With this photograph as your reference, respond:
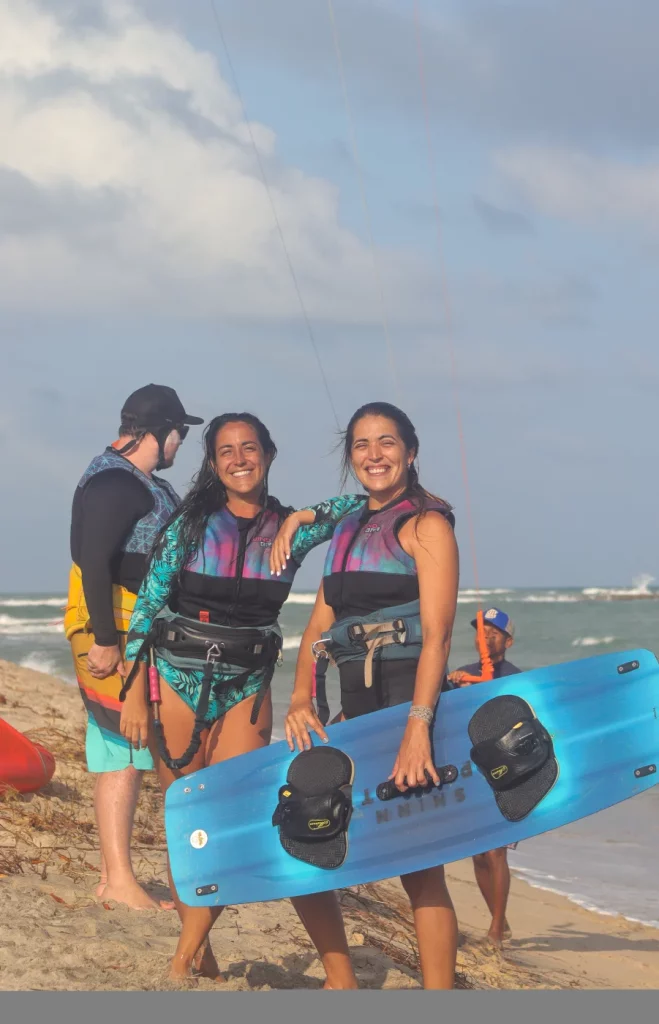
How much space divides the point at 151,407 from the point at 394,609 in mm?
1562

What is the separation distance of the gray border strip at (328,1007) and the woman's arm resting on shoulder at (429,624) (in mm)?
803

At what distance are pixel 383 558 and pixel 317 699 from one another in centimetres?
57

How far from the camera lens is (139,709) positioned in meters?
3.38

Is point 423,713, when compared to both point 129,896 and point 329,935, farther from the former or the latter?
point 129,896

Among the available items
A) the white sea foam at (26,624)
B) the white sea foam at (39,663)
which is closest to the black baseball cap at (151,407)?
the white sea foam at (39,663)

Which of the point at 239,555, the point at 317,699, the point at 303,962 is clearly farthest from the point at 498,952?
the point at 239,555

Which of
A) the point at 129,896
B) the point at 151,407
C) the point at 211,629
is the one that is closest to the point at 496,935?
the point at 129,896

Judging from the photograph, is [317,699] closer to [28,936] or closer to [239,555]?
[239,555]

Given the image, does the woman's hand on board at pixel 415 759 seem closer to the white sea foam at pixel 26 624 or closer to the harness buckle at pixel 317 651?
the harness buckle at pixel 317 651

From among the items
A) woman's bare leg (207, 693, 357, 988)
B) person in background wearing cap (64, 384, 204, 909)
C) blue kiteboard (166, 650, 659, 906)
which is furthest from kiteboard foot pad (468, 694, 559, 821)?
person in background wearing cap (64, 384, 204, 909)

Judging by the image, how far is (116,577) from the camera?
3998mm

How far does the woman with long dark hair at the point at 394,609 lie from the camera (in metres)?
2.97

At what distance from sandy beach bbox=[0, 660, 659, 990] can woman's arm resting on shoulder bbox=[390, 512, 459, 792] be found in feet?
3.05

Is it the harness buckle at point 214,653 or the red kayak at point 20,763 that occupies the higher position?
the harness buckle at point 214,653
